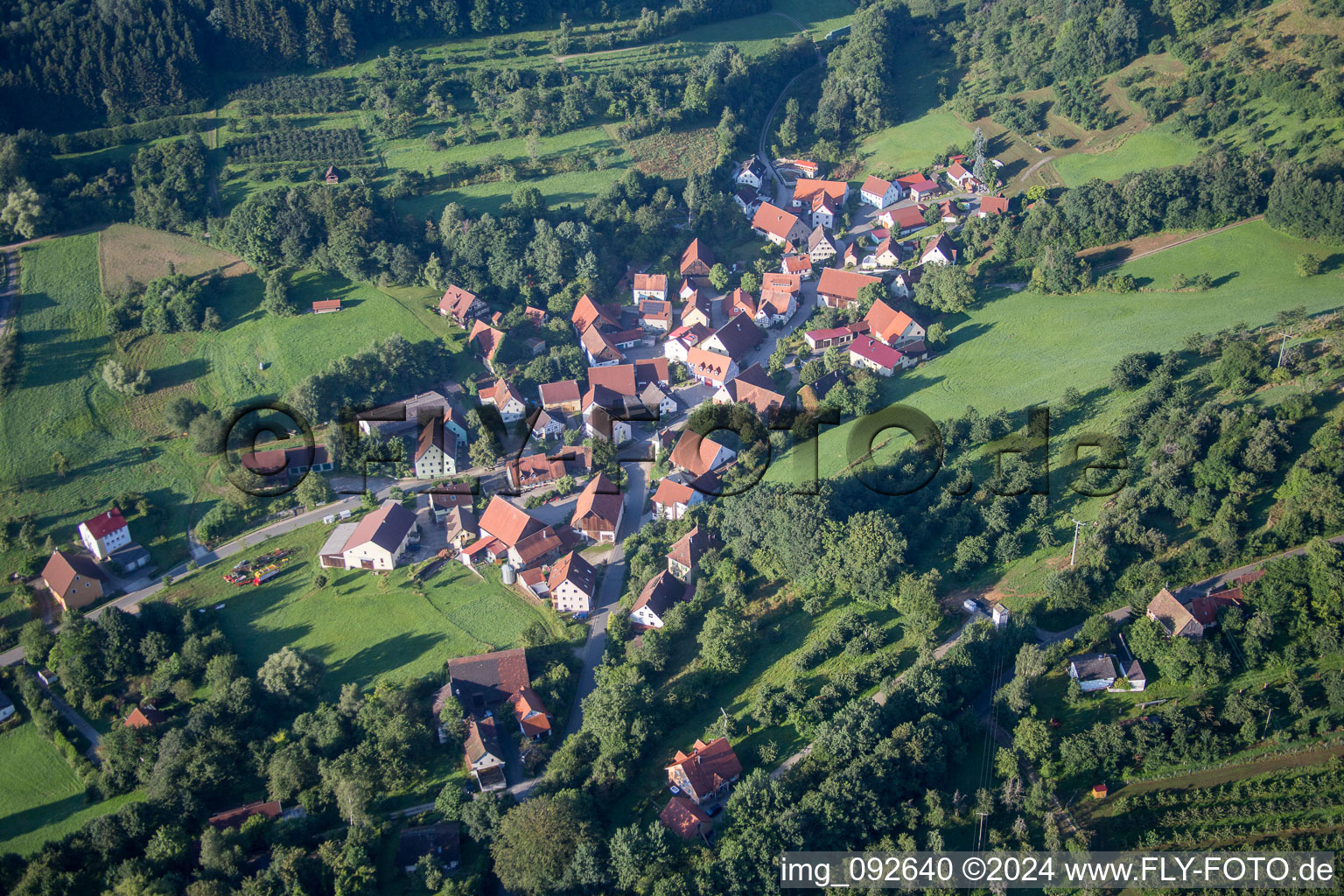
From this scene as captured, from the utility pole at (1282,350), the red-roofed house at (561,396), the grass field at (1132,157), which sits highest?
the grass field at (1132,157)

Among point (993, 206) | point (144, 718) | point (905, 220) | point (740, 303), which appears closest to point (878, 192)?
point (905, 220)

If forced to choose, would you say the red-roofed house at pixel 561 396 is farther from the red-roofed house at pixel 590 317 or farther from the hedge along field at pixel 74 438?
the hedge along field at pixel 74 438

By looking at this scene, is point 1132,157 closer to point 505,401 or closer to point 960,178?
point 960,178

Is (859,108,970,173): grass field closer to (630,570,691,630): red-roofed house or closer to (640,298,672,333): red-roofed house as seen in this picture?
(640,298,672,333): red-roofed house

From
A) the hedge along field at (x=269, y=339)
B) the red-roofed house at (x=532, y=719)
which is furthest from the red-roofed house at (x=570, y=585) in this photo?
the hedge along field at (x=269, y=339)

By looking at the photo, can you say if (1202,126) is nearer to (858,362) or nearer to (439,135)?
(858,362)

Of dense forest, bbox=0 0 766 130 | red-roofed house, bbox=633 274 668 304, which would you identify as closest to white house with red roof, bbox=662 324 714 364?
red-roofed house, bbox=633 274 668 304
